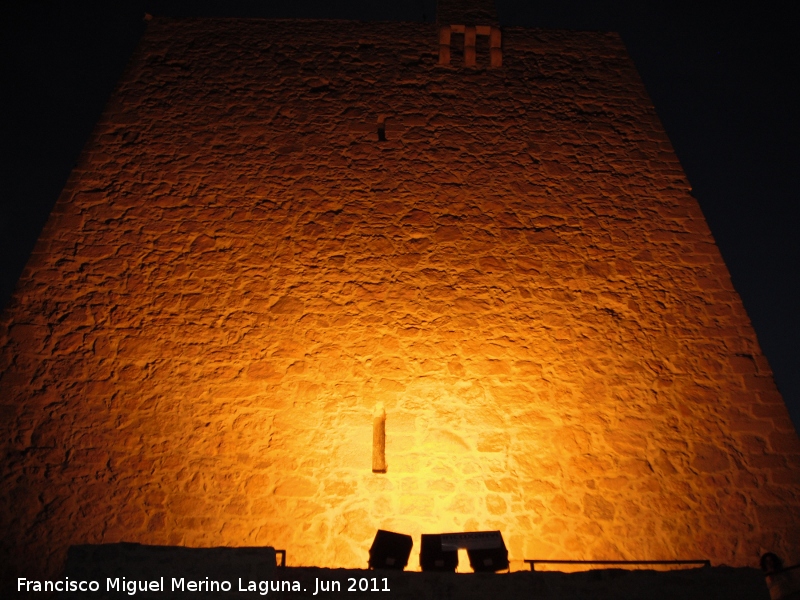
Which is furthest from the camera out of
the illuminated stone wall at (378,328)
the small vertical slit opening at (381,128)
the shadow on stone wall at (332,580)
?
the small vertical slit opening at (381,128)

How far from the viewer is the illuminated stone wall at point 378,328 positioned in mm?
3492

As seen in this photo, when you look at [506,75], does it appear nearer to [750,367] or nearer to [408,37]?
[408,37]

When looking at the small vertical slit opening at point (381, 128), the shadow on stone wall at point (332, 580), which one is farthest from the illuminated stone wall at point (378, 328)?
the shadow on stone wall at point (332, 580)

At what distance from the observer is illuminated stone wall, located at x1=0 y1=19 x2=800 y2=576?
3492 millimetres

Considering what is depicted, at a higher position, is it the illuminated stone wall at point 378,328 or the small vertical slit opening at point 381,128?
the small vertical slit opening at point 381,128

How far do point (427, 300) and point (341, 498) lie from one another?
5.19 ft

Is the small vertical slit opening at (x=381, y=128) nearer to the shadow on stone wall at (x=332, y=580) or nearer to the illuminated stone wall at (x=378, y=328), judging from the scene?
the illuminated stone wall at (x=378, y=328)

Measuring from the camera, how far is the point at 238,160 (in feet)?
15.8

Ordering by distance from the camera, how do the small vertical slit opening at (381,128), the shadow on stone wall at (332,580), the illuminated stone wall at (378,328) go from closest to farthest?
the shadow on stone wall at (332,580)
the illuminated stone wall at (378,328)
the small vertical slit opening at (381,128)

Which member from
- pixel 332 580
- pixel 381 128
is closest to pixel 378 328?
pixel 332 580

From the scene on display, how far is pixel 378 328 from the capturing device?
162 inches

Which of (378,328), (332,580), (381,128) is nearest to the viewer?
(332,580)

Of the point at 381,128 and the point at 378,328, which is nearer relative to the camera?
the point at 378,328

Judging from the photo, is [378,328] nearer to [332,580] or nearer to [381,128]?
[332,580]
